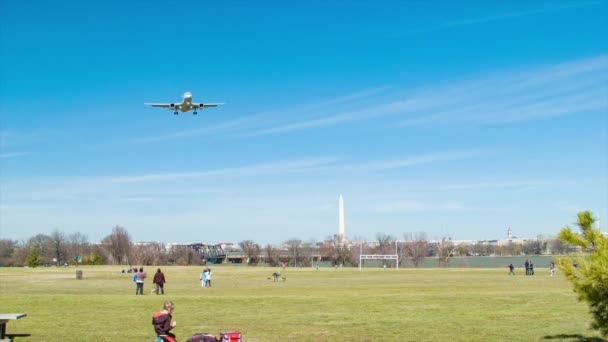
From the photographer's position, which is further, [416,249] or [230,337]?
[416,249]

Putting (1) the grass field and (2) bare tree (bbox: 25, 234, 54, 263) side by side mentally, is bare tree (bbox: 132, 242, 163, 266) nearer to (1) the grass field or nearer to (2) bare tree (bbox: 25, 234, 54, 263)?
(2) bare tree (bbox: 25, 234, 54, 263)

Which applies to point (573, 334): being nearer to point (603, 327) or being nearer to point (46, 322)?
point (603, 327)

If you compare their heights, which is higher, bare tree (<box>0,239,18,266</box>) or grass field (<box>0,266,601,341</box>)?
bare tree (<box>0,239,18,266</box>)

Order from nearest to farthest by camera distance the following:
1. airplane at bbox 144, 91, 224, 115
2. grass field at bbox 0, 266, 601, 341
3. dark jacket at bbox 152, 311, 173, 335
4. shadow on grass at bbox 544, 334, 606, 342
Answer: dark jacket at bbox 152, 311, 173, 335 < shadow on grass at bbox 544, 334, 606, 342 < grass field at bbox 0, 266, 601, 341 < airplane at bbox 144, 91, 224, 115

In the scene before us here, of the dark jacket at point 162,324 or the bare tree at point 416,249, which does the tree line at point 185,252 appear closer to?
the bare tree at point 416,249

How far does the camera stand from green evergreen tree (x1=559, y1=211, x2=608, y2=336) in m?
14.3

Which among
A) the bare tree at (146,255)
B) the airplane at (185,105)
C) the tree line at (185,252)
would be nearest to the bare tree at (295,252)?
the tree line at (185,252)

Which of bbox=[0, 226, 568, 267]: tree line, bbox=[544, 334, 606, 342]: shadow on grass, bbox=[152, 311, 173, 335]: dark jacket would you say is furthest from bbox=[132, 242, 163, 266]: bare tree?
bbox=[152, 311, 173, 335]: dark jacket

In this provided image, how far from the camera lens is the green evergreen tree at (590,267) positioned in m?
14.3

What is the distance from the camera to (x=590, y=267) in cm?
1446

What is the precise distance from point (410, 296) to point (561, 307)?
897 cm

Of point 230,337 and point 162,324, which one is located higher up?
point 162,324

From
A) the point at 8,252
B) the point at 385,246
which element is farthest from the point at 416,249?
the point at 8,252

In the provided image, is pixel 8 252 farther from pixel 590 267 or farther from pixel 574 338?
pixel 590 267
